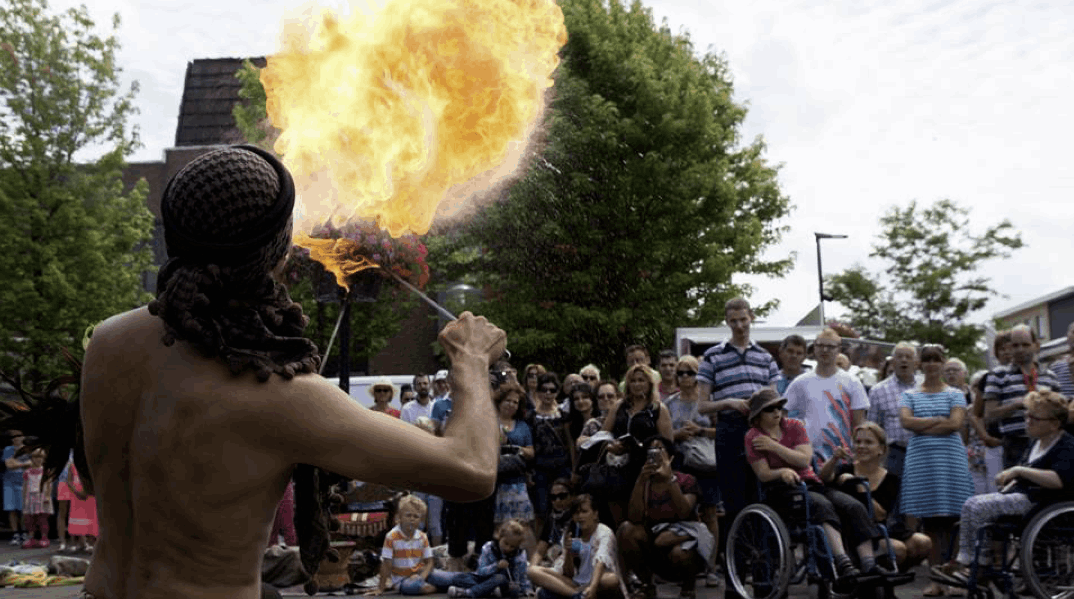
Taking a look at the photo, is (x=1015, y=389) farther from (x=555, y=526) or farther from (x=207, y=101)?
(x=207, y=101)

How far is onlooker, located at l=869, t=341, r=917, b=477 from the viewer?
10.2m

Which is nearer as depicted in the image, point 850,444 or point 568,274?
point 850,444

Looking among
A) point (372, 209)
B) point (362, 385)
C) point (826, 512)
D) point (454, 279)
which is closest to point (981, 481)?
point (826, 512)

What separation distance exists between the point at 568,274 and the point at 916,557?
51.8 ft

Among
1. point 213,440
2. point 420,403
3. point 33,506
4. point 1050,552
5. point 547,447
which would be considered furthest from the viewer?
point 33,506

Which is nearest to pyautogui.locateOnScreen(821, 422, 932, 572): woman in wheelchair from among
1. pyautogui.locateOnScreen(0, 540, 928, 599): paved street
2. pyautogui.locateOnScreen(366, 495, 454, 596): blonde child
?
pyautogui.locateOnScreen(0, 540, 928, 599): paved street

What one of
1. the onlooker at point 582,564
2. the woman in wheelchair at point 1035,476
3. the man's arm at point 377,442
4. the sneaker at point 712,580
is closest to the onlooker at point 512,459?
the onlooker at point 582,564

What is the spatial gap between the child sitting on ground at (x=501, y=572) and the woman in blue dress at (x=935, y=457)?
3548 mm

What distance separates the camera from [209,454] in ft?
7.22

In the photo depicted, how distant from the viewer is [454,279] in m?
27.1

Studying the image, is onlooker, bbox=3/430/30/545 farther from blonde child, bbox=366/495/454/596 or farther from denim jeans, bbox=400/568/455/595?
denim jeans, bbox=400/568/455/595

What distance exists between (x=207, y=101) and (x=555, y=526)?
101ft

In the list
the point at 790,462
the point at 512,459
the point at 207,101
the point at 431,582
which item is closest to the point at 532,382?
the point at 512,459

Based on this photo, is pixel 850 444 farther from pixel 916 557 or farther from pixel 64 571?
pixel 64 571
